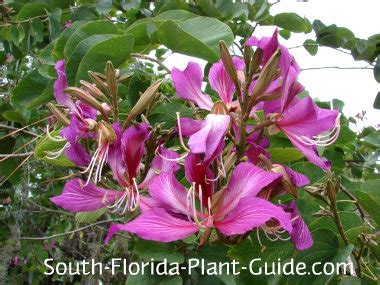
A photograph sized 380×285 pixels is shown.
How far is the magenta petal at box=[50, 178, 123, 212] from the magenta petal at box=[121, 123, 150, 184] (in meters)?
0.04

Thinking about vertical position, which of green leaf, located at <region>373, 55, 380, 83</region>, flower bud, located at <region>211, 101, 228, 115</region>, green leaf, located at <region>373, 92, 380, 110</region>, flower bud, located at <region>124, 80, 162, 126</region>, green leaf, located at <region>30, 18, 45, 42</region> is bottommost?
green leaf, located at <region>373, 92, 380, 110</region>

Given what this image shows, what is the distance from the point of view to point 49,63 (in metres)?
1.05

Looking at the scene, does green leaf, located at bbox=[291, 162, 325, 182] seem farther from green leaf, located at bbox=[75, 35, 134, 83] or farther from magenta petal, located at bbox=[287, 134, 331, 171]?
green leaf, located at bbox=[75, 35, 134, 83]

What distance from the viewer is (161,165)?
0.73 metres

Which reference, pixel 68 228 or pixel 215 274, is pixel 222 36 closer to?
pixel 215 274

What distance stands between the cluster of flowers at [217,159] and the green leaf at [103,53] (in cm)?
7

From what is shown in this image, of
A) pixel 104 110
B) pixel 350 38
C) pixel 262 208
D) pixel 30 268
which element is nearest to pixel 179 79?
pixel 104 110

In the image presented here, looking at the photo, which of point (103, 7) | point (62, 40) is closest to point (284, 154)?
point (62, 40)

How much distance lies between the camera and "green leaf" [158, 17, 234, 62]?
82 cm

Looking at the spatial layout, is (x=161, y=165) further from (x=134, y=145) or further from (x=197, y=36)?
(x=197, y=36)

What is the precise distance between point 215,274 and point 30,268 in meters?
3.27

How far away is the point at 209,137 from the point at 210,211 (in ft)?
0.33

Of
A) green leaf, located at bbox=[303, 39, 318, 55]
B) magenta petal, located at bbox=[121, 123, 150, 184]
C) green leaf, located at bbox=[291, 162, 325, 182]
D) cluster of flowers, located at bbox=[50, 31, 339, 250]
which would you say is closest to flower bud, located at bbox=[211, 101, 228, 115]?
cluster of flowers, located at bbox=[50, 31, 339, 250]

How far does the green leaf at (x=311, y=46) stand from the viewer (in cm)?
168
